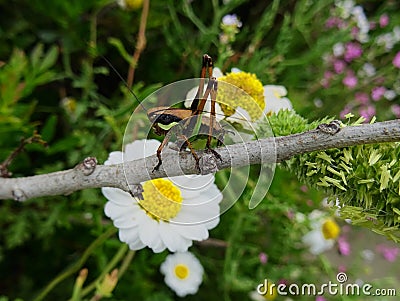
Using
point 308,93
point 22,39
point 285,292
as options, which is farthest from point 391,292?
point 22,39

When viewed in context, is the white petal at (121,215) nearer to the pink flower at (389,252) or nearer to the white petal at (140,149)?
the white petal at (140,149)

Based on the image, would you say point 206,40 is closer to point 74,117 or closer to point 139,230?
point 74,117

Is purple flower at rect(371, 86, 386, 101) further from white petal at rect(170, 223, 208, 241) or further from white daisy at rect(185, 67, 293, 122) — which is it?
white petal at rect(170, 223, 208, 241)

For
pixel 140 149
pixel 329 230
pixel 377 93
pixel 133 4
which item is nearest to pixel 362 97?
pixel 377 93

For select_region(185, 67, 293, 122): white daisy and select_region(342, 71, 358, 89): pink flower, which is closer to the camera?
select_region(185, 67, 293, 122): white daisy

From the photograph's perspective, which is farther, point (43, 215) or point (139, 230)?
point (43, 215)

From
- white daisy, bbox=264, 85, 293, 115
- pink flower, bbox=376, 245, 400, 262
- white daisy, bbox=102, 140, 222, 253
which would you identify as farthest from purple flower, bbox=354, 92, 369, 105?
white daisy, bbox=102, 140, 222, 253

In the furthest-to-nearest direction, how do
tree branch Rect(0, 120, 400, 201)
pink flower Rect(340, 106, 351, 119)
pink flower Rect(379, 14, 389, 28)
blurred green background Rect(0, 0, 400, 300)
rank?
pink flower Rect(379, 14, 389, 28) < pink flower Rect(340, 106, 351, 119) < blurred green background Rect(0, 0, 400, 300) < tree branch Rect(0, 120, 400, 201)

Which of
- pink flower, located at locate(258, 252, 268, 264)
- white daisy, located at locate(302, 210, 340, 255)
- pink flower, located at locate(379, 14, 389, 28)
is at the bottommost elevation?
white daisy, located at locate(302, 210, 340, 255)
